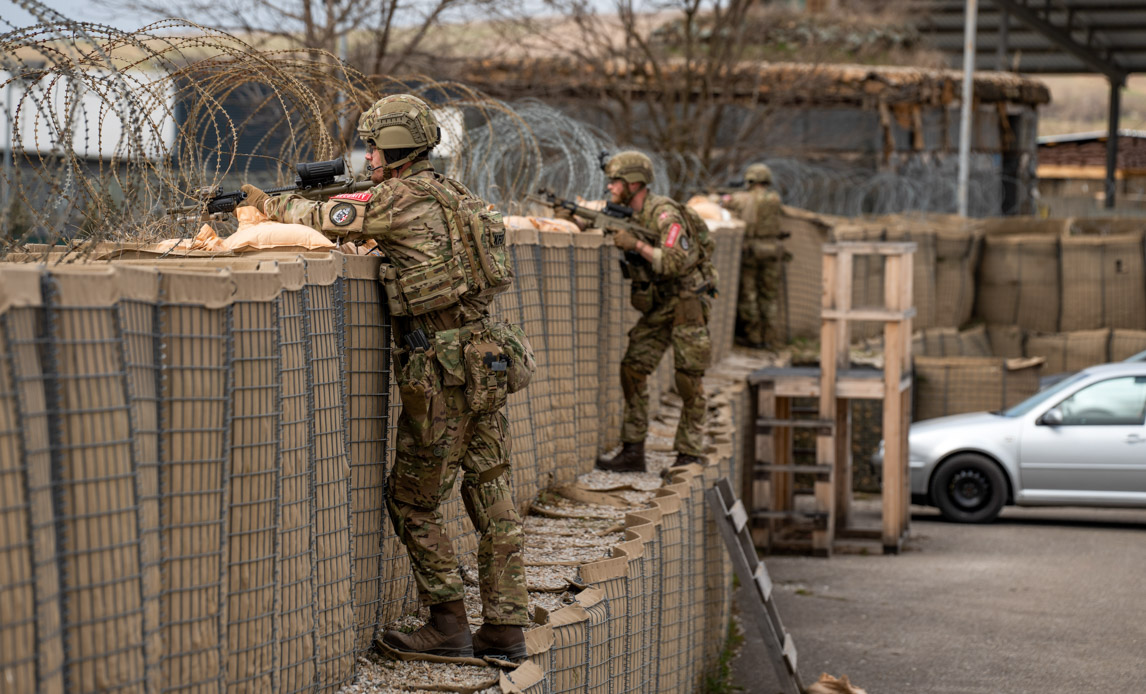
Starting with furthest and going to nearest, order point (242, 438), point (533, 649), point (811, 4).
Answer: point (811, 4), point (533, 649), point (242, 438)

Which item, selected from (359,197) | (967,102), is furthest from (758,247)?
(967,102)

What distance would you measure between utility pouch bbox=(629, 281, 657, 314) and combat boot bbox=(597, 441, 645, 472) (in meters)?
0.79

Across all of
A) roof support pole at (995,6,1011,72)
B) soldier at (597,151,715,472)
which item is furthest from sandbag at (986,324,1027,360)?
soldier at (597,151,715,472)

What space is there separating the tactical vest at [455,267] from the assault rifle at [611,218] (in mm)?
3155

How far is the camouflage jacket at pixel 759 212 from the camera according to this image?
1300cm

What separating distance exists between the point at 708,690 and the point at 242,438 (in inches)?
174

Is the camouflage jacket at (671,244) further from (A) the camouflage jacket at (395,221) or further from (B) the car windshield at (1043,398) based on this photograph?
(B) the car windshield at (1043,398)

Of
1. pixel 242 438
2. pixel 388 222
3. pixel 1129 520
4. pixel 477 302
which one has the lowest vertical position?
pixel 1129 520

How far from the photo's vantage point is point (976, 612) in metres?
8.71

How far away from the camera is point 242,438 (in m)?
3.32

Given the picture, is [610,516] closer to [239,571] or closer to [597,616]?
[597,616]

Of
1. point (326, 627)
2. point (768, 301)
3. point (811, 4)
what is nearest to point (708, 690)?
point (326, 627)

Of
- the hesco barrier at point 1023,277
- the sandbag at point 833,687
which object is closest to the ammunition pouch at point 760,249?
the hesco barrier at point 1023,277

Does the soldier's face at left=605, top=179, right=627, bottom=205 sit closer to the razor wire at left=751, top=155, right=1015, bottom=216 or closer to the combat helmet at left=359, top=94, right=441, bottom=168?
the combat helmet at left=359, top=94, right=441, bottom=168
